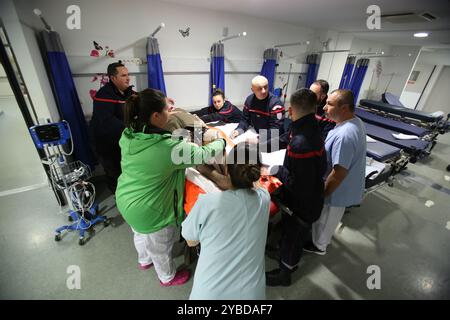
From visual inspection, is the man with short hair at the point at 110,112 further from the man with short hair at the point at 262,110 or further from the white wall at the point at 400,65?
the white wall at the point at 400,65

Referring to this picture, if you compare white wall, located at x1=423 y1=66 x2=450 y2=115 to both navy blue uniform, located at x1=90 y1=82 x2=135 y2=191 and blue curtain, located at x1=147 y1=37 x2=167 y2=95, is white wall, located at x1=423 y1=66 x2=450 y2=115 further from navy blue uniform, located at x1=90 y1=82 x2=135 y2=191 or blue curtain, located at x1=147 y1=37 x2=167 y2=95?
navy blue uniform, located at x1=90 y1=82 x2=135 y2=191

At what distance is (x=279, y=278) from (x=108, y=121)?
7.52 ft

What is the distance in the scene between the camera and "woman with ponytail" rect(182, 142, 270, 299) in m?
0.96

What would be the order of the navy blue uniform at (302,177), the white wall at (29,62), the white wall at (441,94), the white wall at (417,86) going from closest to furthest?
the navy blue uniform at (302,177) < the white wall at (29,62) < the white wall at (441,94) < the white wall at (417,86)

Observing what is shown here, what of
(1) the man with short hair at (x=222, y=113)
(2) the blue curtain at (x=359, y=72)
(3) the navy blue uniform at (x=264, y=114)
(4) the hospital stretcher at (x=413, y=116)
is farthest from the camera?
(2) the blue curtain at (x=359, y=72)

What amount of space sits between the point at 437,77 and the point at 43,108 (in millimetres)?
12662

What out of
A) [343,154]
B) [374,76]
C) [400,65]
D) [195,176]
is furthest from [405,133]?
[195,176]

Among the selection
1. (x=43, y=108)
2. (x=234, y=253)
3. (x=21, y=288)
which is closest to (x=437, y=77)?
(x=234, y=253)

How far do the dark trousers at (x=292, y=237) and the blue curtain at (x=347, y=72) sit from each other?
5.81m

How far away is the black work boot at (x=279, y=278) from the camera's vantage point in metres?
1.73

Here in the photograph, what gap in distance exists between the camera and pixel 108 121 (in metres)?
2.17

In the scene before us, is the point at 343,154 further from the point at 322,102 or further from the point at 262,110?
A: the point at 262,110

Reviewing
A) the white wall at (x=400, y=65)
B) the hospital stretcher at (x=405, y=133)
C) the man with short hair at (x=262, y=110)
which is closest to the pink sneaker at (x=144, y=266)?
the man with short hair at (x=262, y=110)
